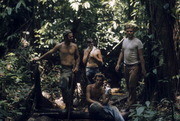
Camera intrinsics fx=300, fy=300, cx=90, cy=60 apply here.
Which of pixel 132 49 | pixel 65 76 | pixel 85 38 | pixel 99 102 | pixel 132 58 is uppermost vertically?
pixel 85 38

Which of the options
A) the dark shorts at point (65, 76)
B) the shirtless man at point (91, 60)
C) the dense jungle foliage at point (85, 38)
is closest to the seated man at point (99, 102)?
the dense jungle foliage at point (85, 38)

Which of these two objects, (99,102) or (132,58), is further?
(132,58)

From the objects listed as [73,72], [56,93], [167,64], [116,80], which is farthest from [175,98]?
[116,80]

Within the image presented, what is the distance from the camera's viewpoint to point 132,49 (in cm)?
719

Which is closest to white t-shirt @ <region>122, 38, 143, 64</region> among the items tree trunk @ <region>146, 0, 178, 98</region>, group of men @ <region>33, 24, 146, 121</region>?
group of men @ <region>33, 24, 146, 121</region>

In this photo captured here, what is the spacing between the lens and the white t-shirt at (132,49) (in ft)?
23.4

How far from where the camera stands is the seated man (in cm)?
657

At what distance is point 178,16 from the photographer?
23.9 ft

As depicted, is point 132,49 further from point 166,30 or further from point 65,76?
point 65,76

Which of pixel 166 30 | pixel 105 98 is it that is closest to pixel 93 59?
pixel 105 98

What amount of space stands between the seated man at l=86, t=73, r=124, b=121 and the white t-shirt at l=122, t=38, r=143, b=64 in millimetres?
958

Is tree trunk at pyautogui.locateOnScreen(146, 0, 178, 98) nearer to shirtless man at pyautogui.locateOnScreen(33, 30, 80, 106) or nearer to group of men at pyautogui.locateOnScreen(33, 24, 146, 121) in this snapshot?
group of men at pyautogui.locateOnScreen(33, 24, 146, 121)

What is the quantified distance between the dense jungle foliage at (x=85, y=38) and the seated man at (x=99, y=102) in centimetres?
45

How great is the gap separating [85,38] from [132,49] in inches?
127
